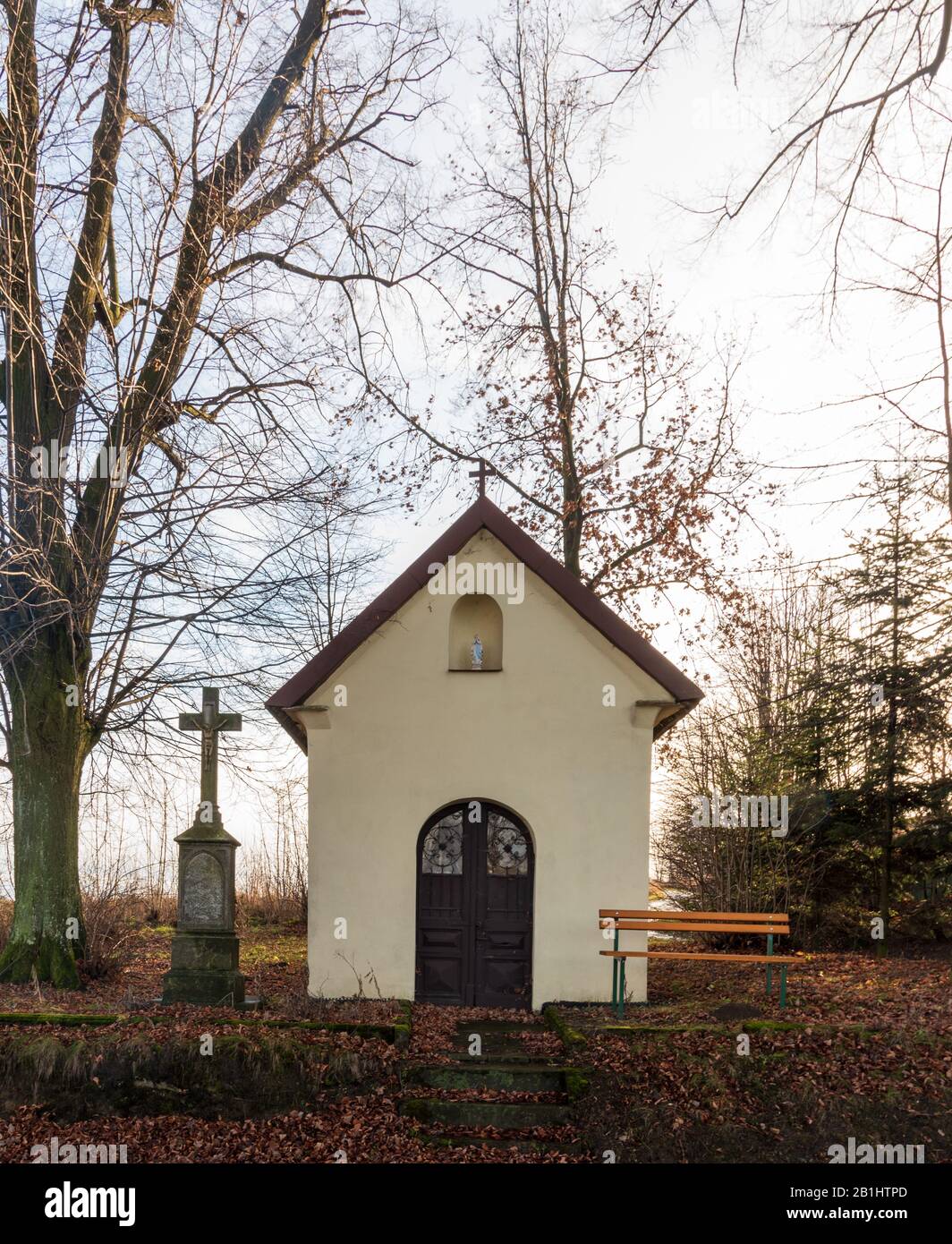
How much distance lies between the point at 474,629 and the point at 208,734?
3.29 meters

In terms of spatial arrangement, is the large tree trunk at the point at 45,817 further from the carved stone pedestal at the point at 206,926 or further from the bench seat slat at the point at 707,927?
the bench seat slat at the point at 707,927

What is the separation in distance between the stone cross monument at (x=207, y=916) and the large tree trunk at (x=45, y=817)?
1732 millimetres

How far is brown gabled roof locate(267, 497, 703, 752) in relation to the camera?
11234mm

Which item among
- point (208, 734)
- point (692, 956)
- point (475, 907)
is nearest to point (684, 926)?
point (692, 956)

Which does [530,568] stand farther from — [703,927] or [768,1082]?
[768,1082]

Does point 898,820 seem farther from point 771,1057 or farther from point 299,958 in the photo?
point 299,958

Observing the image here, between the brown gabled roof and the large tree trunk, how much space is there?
2584 mm

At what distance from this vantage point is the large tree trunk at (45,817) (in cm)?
1162

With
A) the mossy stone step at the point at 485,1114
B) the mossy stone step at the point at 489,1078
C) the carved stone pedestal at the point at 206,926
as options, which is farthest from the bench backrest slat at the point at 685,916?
the carved stone pedestal at the point at 206,926

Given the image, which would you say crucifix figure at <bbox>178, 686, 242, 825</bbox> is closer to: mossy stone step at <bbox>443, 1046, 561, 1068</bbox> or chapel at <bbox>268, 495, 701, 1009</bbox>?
chapel at <bbox>268, 495, 701, 1009</bbox>

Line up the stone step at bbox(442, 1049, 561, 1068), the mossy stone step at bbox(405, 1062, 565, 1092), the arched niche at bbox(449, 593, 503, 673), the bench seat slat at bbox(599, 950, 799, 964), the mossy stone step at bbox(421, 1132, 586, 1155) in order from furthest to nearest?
the arched niche at bbox(449, 593, 503, 673)
the bench seat slat at bbox(599, 950, 799, 964)
the stone step at bbox(442, 1049, 561, 1068)
the mossy stone step at bbox(405, 1062, 565, 1092)
the mossy stone step at bbox(421, 1132, 586, 1155)

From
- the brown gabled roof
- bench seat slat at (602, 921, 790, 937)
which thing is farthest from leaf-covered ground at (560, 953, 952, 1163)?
the brown gabled roof

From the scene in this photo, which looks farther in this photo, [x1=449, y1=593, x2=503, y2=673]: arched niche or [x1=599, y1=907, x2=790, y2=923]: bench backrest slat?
[x1=449, y1=593, x2=503, y2=673]: arched niche
